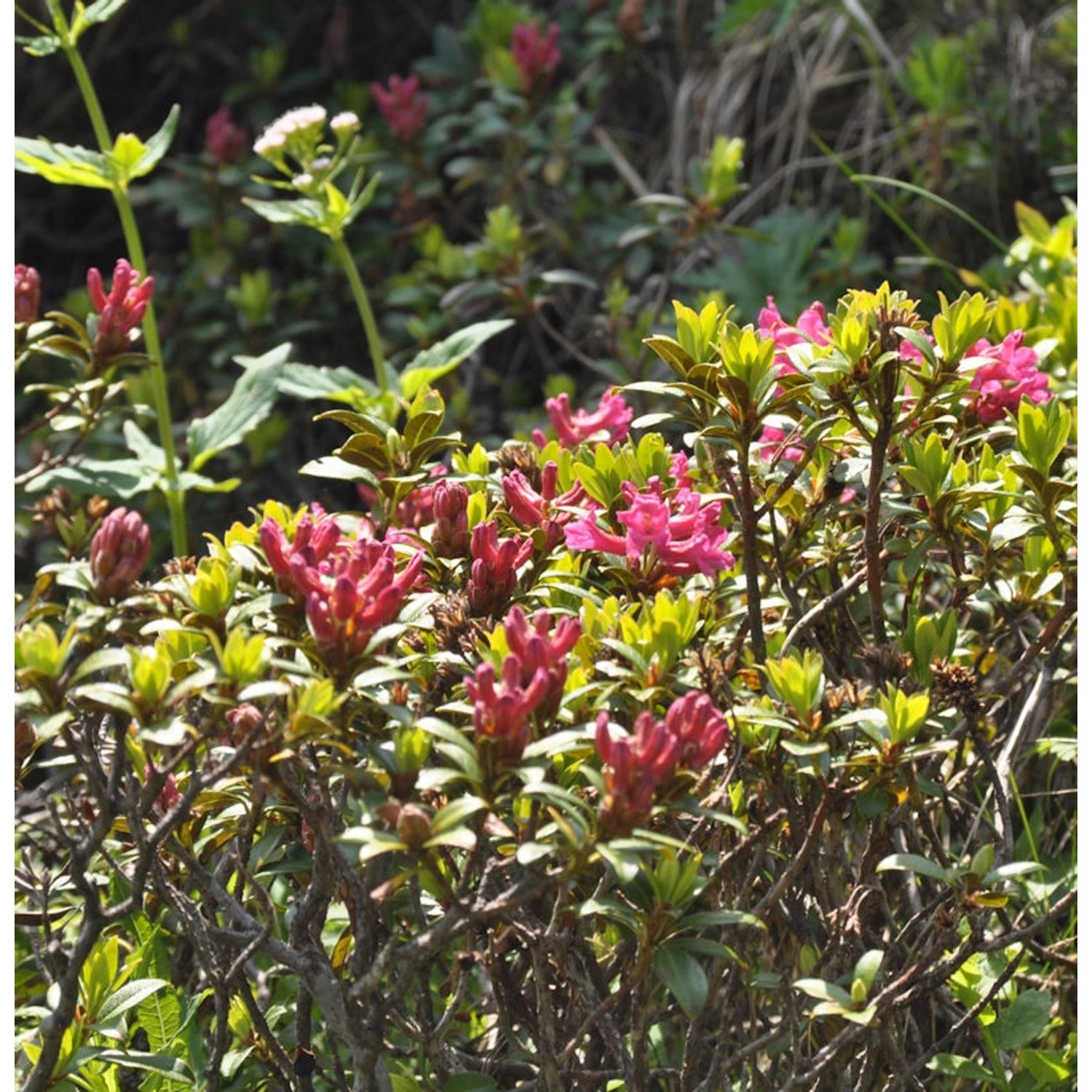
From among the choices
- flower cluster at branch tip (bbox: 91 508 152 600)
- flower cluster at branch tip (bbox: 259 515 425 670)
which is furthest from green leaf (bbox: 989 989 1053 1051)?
flower cluster at branch tip (bbox: 91 508 152 600)

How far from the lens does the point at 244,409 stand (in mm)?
2279

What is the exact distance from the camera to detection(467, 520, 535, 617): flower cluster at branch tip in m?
1.41

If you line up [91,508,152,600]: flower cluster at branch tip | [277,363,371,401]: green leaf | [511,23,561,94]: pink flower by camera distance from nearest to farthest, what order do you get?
1. [91,508,152,600]: flower cluster at branch tip
2. [277,363,371,401]: green leaf
3. [511,23,561,94]: pink flower

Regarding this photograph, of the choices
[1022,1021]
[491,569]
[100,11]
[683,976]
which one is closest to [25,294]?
[100,11]

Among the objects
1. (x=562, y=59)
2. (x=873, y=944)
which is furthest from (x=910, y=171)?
(x=873, y=944)

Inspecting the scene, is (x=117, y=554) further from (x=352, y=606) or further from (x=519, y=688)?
(x=519, y=688)

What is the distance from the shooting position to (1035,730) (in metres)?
1.80

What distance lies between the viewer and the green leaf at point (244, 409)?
7.41 ft

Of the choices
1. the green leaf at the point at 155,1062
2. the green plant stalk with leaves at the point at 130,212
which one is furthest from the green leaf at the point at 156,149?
the green leaf at the point at 155,1062

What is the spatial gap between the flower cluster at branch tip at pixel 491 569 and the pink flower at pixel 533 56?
2.26m

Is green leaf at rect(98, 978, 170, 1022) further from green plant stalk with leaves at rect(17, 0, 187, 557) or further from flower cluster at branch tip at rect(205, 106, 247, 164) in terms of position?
flower cluster at branch tip at rect(205, 106, 247, 164)

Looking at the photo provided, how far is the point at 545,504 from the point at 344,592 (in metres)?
0.42

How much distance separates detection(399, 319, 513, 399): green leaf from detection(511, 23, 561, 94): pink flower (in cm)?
130
